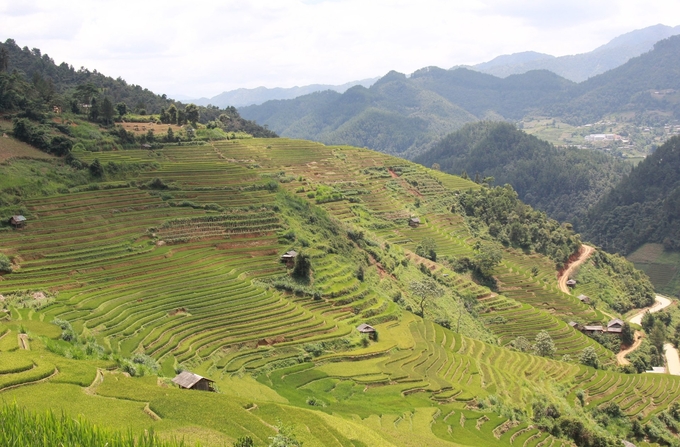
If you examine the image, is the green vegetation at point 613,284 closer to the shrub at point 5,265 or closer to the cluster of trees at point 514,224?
the cluster of trees at point 514,224

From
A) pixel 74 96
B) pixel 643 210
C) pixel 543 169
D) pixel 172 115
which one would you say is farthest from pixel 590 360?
pixel 543 169

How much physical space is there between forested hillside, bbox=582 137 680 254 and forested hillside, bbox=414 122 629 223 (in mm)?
12367

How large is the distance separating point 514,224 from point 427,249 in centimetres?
2273

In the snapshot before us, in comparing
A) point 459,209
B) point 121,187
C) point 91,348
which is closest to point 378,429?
point 91,348

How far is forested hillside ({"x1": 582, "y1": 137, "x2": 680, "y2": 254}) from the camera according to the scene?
11362cm

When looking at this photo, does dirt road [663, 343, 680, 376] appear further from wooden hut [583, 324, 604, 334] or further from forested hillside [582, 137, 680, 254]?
forested hillside [582, 137, 680, 254]

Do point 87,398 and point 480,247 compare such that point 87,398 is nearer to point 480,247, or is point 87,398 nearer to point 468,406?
point 468,406

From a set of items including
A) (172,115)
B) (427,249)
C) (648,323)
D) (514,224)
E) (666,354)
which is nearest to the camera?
(666,354)

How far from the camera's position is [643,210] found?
402 feet

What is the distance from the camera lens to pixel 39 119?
6178 centimetres

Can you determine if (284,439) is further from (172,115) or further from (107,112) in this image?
(172,115)

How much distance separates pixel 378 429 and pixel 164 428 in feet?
33.5

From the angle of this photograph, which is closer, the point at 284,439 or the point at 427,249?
the point at 284,439

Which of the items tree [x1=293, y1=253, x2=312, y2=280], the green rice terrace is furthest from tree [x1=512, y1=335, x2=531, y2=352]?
tree [x1=293, y1=253, x2=312, y2=280]
